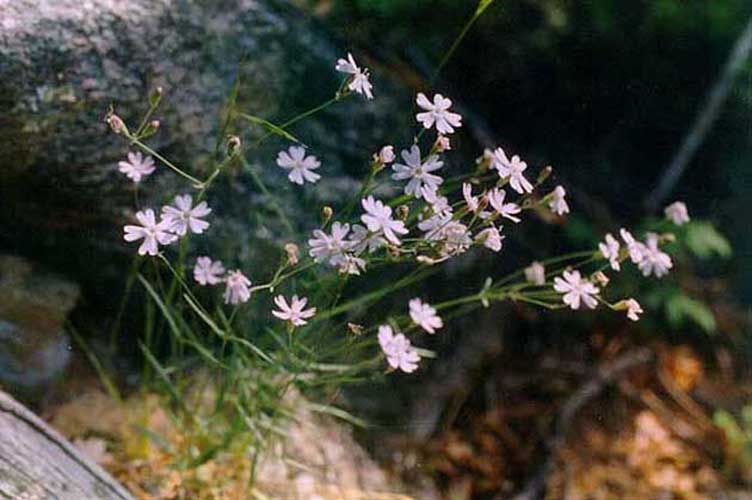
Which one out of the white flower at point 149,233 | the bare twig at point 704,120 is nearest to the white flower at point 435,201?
the white flower at point 149,233

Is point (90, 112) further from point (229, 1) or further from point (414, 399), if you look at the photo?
point (414, 399)

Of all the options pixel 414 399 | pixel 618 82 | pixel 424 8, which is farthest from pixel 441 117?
pixel 618 82

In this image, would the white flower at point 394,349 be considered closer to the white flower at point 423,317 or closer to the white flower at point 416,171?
the white flower at point 423,317

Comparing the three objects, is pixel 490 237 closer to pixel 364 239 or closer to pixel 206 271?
pixel 364 239

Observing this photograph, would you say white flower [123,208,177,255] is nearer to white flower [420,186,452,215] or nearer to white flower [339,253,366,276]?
white flower [339,253,366,276]

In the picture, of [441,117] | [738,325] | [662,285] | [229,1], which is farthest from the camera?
[738,325]

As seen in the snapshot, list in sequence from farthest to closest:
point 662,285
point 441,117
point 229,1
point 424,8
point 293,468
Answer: point 662,285, point 424,8, point 293,468, point 229,1, point 441,117
